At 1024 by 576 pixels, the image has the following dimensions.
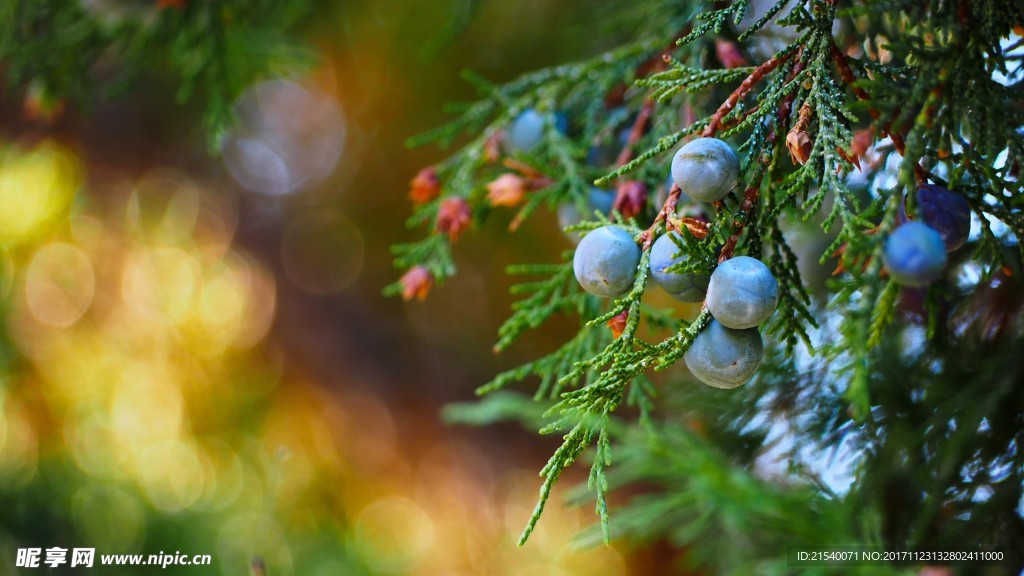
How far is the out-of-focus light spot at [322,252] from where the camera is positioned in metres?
2.19

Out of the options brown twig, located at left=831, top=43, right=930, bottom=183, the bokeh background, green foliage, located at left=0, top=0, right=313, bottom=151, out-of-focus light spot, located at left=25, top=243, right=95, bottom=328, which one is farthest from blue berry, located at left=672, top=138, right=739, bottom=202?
out-of-focus light spot, located at left=25, top=243, right=95, bottom=328

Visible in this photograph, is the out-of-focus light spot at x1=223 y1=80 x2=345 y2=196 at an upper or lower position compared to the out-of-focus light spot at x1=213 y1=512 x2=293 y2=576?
upper

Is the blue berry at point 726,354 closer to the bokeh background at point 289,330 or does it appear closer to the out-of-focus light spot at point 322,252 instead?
the bokeh background at point 289,330

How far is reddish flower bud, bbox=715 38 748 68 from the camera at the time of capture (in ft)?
2.44

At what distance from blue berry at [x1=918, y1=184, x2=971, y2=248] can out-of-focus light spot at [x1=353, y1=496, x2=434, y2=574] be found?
218cm

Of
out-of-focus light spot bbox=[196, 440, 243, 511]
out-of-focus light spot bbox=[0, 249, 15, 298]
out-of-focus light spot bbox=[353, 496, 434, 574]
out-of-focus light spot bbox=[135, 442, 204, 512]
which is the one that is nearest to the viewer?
out-of-focus light spot bbox=[135, 442, 204, 512]

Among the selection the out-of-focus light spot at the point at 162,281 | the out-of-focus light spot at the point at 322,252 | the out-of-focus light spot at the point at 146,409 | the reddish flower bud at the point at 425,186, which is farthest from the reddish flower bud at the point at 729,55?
the out-of-focus light spot at the point at 146,409

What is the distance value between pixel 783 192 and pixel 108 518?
2245 mm

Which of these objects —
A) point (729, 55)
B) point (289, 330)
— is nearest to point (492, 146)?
point (729, 55)

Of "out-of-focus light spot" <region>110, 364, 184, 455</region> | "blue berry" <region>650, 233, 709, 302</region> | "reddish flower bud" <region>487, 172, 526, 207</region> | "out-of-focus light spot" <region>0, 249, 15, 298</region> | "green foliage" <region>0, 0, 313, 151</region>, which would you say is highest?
"out-of-focus light spot" <region>0, 249, 15, 298</region>

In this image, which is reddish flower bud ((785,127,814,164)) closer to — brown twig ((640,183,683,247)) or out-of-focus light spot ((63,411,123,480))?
brown twig ((640,183,683,247))

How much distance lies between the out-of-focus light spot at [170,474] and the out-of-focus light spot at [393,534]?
0.62 meters

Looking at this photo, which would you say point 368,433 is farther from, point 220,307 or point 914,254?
point 914,254

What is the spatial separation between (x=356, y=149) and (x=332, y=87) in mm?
224
